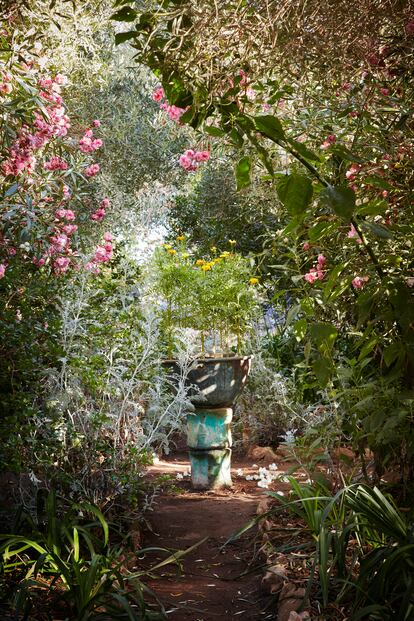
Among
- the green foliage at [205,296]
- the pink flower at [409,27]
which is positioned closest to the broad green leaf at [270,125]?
the pink flower at [409,27]

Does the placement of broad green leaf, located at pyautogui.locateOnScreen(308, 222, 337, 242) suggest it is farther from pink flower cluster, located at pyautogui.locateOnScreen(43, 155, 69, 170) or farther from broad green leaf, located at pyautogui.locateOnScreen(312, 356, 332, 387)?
pink flower cluster, located at pyautogui.locateOnScreen(43, 155, 69, 170)

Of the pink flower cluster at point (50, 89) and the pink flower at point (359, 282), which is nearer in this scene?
the pink flower at point (359, 282)

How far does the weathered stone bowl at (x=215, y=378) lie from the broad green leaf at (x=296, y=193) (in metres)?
3.50

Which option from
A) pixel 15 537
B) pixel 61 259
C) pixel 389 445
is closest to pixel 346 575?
pixel 389 445

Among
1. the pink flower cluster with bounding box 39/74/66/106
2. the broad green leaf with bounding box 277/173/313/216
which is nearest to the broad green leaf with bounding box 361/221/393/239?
the broad green leaf with bounding box 277/173/313/216

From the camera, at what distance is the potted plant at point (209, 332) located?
5.16 m

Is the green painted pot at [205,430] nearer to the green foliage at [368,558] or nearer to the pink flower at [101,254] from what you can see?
the pink flower at [101,254]

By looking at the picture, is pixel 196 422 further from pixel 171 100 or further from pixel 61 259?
pixel 171 100

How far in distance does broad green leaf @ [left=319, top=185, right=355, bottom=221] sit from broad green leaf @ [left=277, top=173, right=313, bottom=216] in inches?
2.2

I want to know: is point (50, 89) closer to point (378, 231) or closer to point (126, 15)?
point (126, 15)

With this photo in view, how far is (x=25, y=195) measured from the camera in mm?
3775

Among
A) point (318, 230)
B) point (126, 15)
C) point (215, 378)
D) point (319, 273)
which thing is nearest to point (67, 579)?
point (318, 230)

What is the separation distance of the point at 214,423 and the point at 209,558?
5.54 ft

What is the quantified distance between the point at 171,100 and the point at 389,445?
58.1 inches
